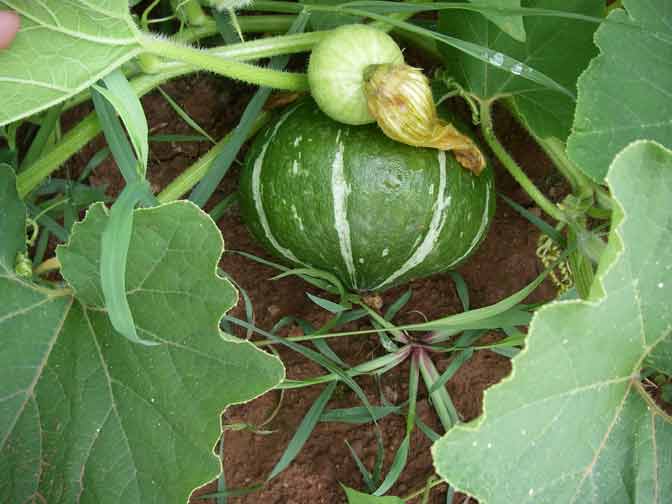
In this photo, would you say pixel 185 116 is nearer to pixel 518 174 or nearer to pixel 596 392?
pixel 518 174

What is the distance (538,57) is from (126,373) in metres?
0.93

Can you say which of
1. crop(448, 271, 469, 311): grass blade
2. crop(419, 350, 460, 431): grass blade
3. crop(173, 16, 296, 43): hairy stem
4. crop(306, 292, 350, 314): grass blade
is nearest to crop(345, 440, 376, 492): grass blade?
crop(419, 350, 460, 431): grass blade

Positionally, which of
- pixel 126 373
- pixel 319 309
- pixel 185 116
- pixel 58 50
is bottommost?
pixel 319 309

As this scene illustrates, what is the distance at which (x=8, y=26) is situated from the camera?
1.12m

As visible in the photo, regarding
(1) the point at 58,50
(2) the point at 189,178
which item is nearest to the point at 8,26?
(1) the point at 58,50

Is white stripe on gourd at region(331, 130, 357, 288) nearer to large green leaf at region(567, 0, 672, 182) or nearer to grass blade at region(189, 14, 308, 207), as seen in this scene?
grass blade at region(189, 14, 308, 207)

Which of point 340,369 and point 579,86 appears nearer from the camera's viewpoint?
point 579,86

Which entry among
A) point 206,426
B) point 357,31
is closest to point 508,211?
point 357,31

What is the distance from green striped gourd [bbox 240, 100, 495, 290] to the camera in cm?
143

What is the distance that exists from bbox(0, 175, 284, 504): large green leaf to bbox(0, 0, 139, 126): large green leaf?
20cm

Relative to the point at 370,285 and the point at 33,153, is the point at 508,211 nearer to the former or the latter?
the point at 370,285

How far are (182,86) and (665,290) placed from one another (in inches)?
49.1

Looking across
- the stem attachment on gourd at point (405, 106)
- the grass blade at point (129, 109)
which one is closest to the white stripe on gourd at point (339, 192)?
the stem attachment on gourd at point (405, 106)

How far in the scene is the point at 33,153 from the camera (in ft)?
5.62
